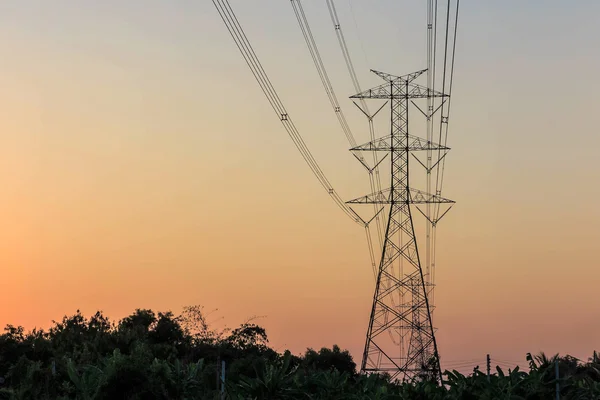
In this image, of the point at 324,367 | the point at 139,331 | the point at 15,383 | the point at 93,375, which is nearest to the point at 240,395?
the point at 93,375

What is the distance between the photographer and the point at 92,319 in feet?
387

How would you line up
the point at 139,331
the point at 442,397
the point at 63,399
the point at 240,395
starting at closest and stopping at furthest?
the point at 240,395
the point at 63,399
the point at 442,397
the point at 139,331

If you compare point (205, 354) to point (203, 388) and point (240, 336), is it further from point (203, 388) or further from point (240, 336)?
point (203, 388)

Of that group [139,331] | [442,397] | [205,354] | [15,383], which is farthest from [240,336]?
[442,397]

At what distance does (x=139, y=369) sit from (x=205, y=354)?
62.9 meters

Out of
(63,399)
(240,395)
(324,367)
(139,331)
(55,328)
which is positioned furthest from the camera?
(324,367)

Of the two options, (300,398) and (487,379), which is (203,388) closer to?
(300,398)

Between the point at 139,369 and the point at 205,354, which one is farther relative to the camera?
the point at 205,354

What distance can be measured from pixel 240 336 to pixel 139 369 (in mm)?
73680

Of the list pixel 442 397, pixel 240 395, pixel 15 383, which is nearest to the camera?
pixel 240 395

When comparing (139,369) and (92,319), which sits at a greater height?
(92,319)

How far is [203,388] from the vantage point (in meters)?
52.7

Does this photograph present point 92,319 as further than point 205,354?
Yes

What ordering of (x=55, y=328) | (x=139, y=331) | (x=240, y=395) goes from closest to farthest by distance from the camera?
(x=240, y=395), (x=139, y=331), (x=55, y=328)
